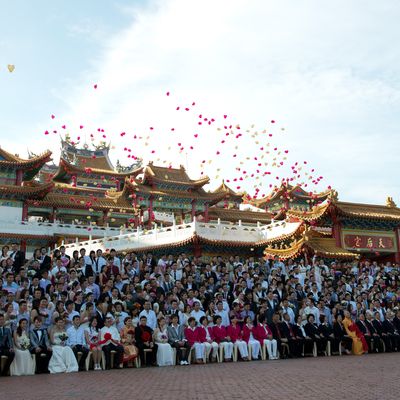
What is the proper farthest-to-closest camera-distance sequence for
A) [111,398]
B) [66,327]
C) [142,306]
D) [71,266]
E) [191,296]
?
[71,266] → [191,296] → [142,306] → [66,327] → [111,398]

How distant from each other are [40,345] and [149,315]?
273 cm

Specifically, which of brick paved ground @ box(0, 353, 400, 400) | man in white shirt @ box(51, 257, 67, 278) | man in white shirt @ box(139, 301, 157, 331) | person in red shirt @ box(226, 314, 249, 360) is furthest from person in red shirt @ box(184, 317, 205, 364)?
man in white shirt @ box(51, 257, 67, 278)

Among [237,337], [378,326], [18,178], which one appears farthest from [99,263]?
[18,178]

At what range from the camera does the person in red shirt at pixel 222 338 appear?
42.0 feet

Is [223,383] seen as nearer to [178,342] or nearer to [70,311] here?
[178,342]

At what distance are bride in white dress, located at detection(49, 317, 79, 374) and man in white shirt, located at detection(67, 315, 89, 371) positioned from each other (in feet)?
0.58

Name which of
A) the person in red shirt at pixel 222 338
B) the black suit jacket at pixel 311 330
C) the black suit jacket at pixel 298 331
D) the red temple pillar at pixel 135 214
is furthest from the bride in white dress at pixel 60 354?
the red temple pillar at pixel 135 214

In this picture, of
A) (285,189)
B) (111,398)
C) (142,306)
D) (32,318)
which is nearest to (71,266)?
(142,306)

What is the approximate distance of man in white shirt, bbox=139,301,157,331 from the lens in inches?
493

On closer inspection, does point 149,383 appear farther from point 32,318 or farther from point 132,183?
point 132,183

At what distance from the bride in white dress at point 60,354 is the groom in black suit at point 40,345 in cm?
11

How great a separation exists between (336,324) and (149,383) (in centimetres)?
748

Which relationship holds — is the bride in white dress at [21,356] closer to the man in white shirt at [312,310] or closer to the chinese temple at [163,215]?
the man in white shirt at [312,310]

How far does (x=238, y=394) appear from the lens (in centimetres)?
708
